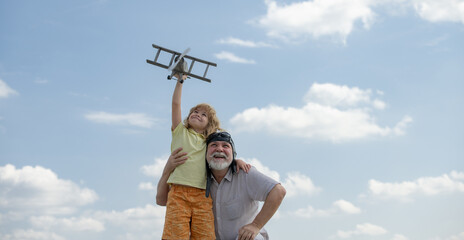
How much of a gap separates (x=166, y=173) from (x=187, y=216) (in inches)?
24.5

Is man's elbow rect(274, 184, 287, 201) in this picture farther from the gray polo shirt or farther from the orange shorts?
the orange shorts

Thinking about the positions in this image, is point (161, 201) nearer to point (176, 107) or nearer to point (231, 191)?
point (231, 191)

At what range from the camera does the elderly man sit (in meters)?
5.03

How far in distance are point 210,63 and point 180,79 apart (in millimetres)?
1524

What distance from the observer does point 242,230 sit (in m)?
4.92

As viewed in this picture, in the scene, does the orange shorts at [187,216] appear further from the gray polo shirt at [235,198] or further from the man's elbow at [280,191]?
the man's elbow at [280,191]

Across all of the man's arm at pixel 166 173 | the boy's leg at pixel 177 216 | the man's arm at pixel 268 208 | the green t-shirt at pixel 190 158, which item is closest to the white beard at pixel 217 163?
the green t-shirt at pixel 190 158

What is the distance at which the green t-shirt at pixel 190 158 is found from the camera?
4957 millimetres

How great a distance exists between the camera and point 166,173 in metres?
5.20

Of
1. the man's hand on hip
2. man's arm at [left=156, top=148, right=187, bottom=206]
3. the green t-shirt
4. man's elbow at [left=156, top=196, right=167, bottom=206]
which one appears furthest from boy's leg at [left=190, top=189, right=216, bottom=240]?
man's elbow at [left=156, top=196, right=167, bottom=206]

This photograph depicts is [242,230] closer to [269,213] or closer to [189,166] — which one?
[269,213]

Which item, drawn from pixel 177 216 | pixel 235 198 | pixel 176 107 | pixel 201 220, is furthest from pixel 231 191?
pixel 176 107

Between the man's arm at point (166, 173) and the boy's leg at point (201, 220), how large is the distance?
0.42 meters

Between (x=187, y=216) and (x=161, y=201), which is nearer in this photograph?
(x=187, y=216)
